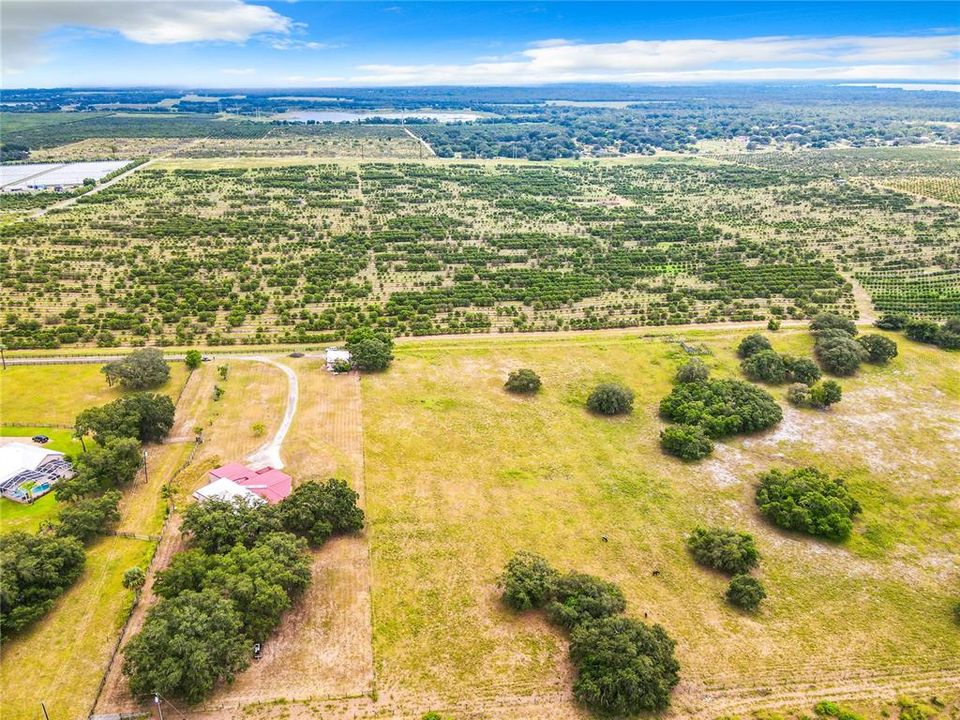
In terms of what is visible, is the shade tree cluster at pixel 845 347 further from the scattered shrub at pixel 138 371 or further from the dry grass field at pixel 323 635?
the scattered shrub at pixel 138 371

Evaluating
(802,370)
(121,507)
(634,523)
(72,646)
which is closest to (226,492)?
Result: (121,507)

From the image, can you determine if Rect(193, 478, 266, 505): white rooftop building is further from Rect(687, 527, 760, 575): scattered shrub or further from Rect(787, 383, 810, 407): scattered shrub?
Rect(787, 383, 810, 407): scattered shrub

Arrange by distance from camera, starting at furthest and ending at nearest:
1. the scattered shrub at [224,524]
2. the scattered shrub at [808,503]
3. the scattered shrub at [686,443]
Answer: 1. the scattered shrub at [686,443]
2. the scattered shrub at [808,503]
3. the scattered shrub at [224,524]

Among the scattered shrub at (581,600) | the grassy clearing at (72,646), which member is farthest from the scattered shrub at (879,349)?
the grassy clearing at (72,646)

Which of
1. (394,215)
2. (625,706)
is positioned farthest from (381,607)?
(394,215)

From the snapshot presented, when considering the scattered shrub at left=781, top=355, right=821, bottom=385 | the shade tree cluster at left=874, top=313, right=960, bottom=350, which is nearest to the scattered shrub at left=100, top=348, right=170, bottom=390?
the scattered shrub at left=781, top=355, right=821, bottom=385

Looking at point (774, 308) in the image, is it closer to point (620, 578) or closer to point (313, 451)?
point (620, 578)
